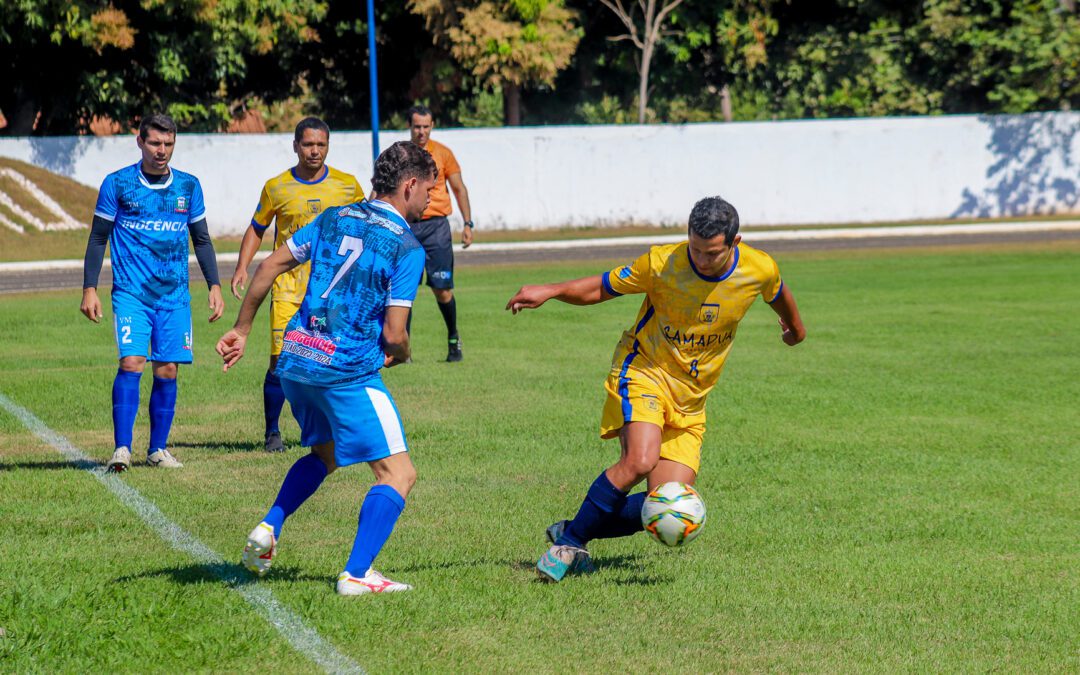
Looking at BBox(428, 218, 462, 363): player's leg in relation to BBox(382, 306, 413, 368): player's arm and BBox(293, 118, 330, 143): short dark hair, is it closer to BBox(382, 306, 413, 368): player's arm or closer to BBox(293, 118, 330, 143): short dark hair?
BBox(293, 118, 330, 143): short dark hair

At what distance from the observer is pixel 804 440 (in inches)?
365

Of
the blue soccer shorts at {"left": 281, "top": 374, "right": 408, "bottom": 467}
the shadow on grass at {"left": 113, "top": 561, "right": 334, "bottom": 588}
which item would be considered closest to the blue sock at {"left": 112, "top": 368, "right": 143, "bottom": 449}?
the shadow on grass at {"left": 113, "top": 561, "right": 334, "bottom": 588}

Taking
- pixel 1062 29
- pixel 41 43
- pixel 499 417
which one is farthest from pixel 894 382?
pixel 1062 29

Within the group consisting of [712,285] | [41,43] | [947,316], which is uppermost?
[41,43]

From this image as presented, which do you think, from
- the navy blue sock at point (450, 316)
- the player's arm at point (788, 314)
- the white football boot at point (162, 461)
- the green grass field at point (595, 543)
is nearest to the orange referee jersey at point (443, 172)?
the navy blue sock at point (450, 316)

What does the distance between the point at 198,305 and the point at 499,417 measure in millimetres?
9429

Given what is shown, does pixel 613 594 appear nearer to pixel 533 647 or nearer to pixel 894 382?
pixel 533 647

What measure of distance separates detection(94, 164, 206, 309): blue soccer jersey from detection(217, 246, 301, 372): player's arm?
2.77 metres

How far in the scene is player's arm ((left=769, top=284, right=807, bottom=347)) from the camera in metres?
6.33

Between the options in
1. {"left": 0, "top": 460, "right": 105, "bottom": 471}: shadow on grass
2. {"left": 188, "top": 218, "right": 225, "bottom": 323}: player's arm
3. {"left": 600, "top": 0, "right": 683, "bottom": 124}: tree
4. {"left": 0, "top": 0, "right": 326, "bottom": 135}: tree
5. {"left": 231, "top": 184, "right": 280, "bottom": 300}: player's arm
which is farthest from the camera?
{"left": 600, "top": 0, "right": 683, "bottom": 124}: tree

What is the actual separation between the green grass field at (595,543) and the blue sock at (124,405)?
0.34m

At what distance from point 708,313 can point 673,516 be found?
925 mm

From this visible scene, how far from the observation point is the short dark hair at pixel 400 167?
547cm

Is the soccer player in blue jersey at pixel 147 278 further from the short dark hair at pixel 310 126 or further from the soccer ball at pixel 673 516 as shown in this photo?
the soccer ball at pixel 673 516
